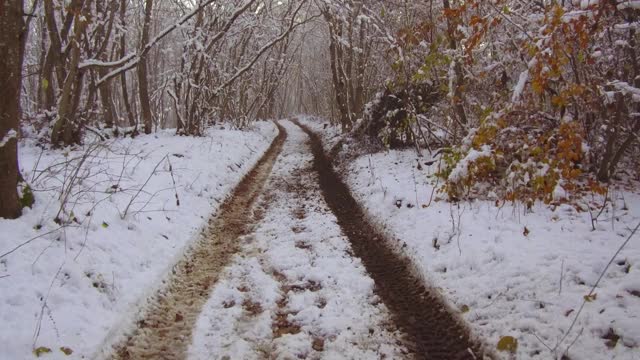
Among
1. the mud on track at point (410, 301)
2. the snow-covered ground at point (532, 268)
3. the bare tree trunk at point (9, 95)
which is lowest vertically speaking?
the mud on track at point (410, 301)

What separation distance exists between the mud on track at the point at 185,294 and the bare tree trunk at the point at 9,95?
6.85 feet

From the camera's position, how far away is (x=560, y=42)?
4.59 metres

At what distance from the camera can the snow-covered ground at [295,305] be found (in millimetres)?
4098

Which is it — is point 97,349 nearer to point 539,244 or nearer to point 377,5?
Result: point 539,244

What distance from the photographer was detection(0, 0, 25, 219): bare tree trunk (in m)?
4.40

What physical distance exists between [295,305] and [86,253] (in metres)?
2.53

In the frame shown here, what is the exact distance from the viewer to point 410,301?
4.96 m

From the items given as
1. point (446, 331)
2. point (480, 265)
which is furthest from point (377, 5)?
point (446, 331)

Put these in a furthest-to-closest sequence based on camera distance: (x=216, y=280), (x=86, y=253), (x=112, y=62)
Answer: (x=112, y=62), (x=216, y=280), (x=86, y=253)

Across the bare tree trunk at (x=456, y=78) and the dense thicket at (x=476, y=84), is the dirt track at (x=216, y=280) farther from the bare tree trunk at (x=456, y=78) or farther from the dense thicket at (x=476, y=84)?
the bare tree trunk at (x=456, y=78)

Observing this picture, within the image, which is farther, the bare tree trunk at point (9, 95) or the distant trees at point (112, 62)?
the distant trees at point (112, 62)

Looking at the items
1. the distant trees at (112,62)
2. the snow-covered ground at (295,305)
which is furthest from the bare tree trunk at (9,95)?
the snow-covered ground at (295,305)

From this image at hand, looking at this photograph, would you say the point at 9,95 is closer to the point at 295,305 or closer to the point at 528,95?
the point at 295,305

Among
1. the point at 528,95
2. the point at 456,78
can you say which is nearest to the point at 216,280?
the point at 528,95
